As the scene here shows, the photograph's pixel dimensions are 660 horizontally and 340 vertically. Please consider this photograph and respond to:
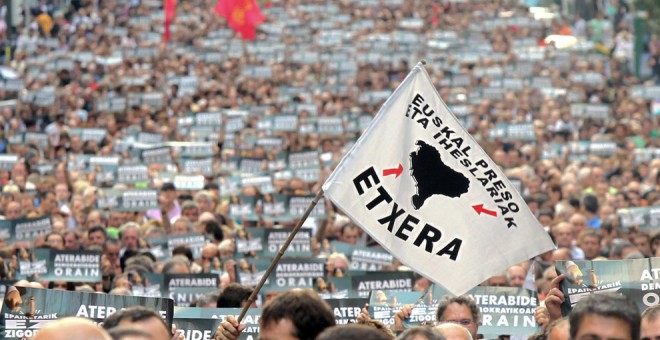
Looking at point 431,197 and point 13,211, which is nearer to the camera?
point 431,197

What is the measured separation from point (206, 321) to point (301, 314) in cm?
380

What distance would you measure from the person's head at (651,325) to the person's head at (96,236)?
890cm

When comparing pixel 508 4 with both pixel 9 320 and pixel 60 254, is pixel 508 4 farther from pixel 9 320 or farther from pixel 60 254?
pixel 9 320

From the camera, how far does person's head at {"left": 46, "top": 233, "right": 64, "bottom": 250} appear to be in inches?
612

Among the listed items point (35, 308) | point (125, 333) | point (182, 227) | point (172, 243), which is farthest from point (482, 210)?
point (182, 227)

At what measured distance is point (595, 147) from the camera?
25.1 meters

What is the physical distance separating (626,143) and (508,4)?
95.2 ft

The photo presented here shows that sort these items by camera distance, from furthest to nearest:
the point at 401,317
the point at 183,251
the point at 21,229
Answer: the point at 21,229 → the point at 183,251 → the point at 401,317

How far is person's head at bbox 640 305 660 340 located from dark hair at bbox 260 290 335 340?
171 cm

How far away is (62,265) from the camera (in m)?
14.6

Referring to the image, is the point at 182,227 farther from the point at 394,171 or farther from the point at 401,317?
the point at 394,171

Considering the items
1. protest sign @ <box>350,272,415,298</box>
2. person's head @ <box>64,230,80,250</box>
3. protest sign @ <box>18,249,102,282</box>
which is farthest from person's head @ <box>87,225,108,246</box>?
protest sign @ <box>350,272,415,298</box>

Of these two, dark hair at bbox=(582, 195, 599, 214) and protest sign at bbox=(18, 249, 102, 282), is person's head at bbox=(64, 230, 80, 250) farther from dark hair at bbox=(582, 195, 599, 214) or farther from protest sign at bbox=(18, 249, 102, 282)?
dark hair at bbox=(582, 195, 599, 214)

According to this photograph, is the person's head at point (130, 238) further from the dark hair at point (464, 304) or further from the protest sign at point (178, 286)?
the dark hair at point (464, 304)
